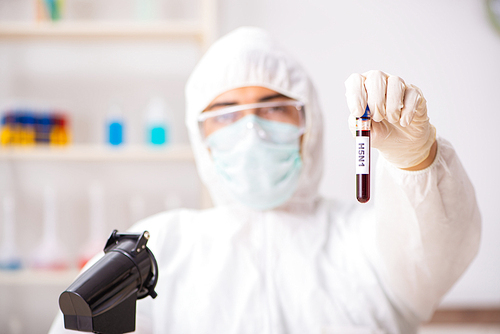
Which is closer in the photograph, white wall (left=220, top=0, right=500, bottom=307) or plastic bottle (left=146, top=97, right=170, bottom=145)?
white wall (left=220, top=0, right=500, bottom=307)

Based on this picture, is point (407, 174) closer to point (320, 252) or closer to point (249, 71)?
point (320, 252)

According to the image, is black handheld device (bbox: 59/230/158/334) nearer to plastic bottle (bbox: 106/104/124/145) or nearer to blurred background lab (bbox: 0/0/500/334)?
blurred background lab (bbox: 0/0/500/334)

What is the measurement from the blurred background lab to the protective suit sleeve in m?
0.35

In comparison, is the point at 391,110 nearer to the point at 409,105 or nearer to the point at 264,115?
the point at 409,105

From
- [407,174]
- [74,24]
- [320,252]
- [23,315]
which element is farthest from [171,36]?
[23,315]

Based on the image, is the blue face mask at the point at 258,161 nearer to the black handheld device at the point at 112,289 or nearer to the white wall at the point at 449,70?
the white wall at the point at 449,70

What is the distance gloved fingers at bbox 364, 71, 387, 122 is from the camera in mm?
554

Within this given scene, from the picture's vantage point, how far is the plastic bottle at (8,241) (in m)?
1.55

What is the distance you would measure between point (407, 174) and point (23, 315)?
5.83ft

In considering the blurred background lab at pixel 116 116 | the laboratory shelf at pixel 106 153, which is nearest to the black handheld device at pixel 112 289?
the blurred background lab at pixel 116 116

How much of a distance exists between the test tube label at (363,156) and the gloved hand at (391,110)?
4 cm

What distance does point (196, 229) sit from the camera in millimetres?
1019

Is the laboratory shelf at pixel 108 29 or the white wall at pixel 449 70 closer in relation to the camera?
the white wall at pixel 449 70

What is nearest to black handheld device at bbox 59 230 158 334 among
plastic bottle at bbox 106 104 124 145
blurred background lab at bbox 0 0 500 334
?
blurred background lab at bbox 0 0 500 334
